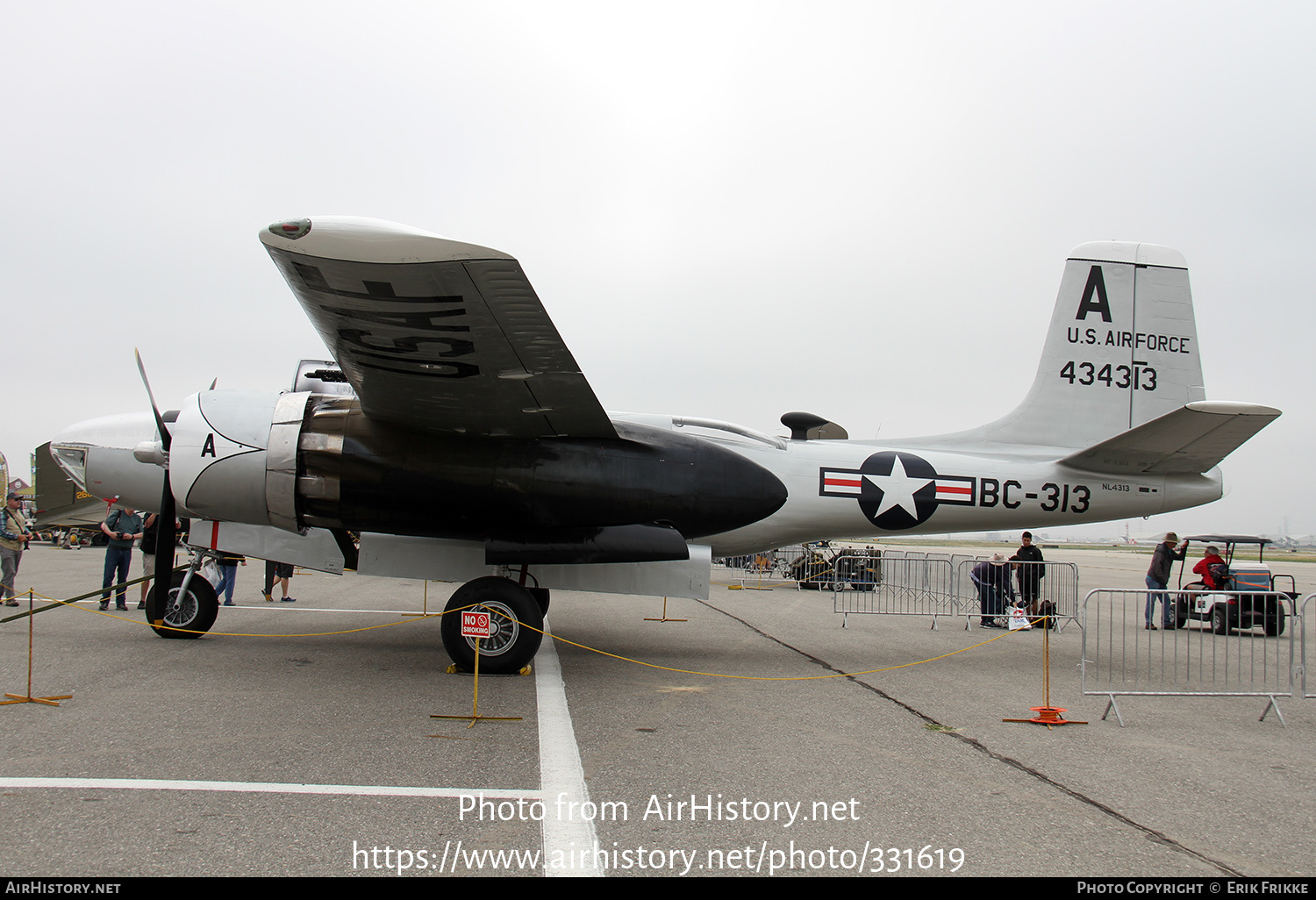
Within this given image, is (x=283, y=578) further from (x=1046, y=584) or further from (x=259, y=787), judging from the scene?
(x=1046, y=584)

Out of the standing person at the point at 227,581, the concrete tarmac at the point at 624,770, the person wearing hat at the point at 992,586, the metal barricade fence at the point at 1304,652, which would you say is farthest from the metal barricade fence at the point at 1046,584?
the standing person at the point at 227,581

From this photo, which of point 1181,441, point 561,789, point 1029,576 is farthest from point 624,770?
point 1029,576

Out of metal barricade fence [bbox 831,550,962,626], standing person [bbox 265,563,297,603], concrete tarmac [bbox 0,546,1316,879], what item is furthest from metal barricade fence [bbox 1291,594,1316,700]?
standing person [bbox 265,563,297,603]

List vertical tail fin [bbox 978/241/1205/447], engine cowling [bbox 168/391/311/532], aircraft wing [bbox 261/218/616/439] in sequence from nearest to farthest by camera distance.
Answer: aircraft wing [bbox 261/218/616/439] < engine cowling [bbox 168/391/311/532] < vertical tail fin [bbox 978/241/1205/447]

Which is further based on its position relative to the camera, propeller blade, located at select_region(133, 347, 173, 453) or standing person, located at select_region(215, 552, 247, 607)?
standing person, located at select_region(215, 552, 247, 607)

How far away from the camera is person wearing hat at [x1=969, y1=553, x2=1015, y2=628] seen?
1227 centimetres

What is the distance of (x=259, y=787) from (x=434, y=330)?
313 cm

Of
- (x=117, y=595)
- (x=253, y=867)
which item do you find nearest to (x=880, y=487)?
(x=253, y=867)

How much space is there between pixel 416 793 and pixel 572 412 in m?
3.65

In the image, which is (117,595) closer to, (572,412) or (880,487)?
(572,412)

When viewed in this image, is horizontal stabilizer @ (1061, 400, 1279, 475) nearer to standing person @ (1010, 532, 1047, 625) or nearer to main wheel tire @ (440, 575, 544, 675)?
standing person @ (1010, 532, 1047, 625)

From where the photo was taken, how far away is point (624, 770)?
431 centimetres

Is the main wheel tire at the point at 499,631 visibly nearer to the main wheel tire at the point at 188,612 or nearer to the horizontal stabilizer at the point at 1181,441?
the main wheel tire at the point at 188,612

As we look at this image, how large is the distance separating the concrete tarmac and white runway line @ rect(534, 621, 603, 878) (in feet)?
0.08
